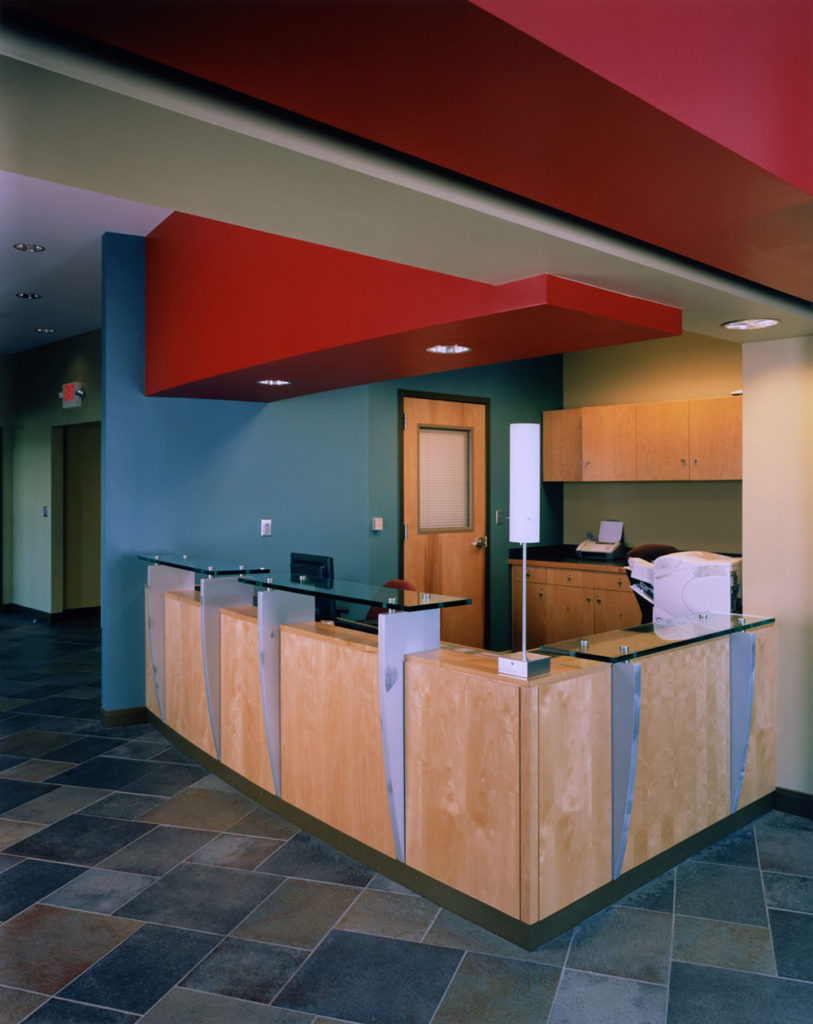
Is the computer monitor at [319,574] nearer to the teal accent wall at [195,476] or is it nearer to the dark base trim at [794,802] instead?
the teal accent wall at [195,476]

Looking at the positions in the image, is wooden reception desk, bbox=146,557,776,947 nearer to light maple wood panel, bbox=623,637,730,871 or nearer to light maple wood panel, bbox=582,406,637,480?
light maple wood panel, bbox=623,637,730,871

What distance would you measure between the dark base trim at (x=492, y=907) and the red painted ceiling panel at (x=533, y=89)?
2.28m

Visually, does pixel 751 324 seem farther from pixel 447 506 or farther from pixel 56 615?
pixel 56 615

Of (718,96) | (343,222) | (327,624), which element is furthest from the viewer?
(327,624)

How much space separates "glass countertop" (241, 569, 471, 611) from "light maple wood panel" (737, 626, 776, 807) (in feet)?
5.31

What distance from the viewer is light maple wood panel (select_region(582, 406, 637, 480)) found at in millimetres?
6961

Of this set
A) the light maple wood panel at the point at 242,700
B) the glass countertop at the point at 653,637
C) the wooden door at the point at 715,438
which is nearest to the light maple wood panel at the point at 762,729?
the glass countertop at the point at 653,637

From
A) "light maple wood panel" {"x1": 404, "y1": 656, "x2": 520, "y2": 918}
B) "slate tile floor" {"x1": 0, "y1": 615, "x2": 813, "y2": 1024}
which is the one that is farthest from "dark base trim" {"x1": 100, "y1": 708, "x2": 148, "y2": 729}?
"light maple wood panel" {"x1": 404, "y1": 656, "x2": 520, "y2": 918}

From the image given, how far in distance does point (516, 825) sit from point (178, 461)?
366cm

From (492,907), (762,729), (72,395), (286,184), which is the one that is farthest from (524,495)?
(72,395)

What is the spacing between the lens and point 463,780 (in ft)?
9.50

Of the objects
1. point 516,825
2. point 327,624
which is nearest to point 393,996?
point 516,825

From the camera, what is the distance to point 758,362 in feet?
13.5

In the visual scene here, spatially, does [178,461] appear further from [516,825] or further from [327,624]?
[516,825]
